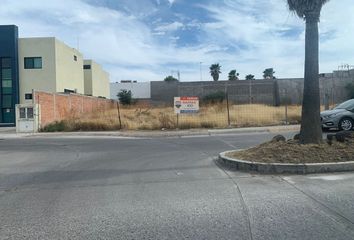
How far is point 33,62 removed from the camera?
157ft

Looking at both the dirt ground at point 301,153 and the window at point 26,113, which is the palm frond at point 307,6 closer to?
the dirt ground at point 301,153

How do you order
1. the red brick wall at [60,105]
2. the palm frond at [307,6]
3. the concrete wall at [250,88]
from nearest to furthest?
1. the palm frond at [307,6]
2. the red brick wall at [60,105]
3. the concrete wall at [250,88]

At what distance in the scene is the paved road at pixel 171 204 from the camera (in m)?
5.46

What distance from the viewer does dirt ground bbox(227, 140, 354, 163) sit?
945cm

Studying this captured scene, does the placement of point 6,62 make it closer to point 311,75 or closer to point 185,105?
point 185,105

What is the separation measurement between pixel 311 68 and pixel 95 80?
60.7 m

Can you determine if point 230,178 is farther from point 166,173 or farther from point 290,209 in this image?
point 290,209

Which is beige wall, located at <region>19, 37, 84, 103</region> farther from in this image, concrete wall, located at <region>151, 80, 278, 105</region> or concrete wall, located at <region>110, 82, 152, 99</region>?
concrete wall, located at <region>110, 82, 152, 99</region>

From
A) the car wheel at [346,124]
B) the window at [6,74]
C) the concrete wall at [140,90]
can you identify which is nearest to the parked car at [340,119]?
the car wheel at [346,124]

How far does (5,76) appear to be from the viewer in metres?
46.7

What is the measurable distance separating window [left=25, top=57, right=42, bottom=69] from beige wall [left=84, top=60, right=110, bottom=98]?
1820 centimetres

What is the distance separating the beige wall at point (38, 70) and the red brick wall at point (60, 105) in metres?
5.07

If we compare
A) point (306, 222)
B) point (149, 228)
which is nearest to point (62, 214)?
point (149, 228)

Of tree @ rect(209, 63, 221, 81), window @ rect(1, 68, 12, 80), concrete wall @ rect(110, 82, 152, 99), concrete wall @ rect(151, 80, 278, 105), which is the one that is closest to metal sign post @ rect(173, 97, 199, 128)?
window @ rect(1, 68, 12, 80)
